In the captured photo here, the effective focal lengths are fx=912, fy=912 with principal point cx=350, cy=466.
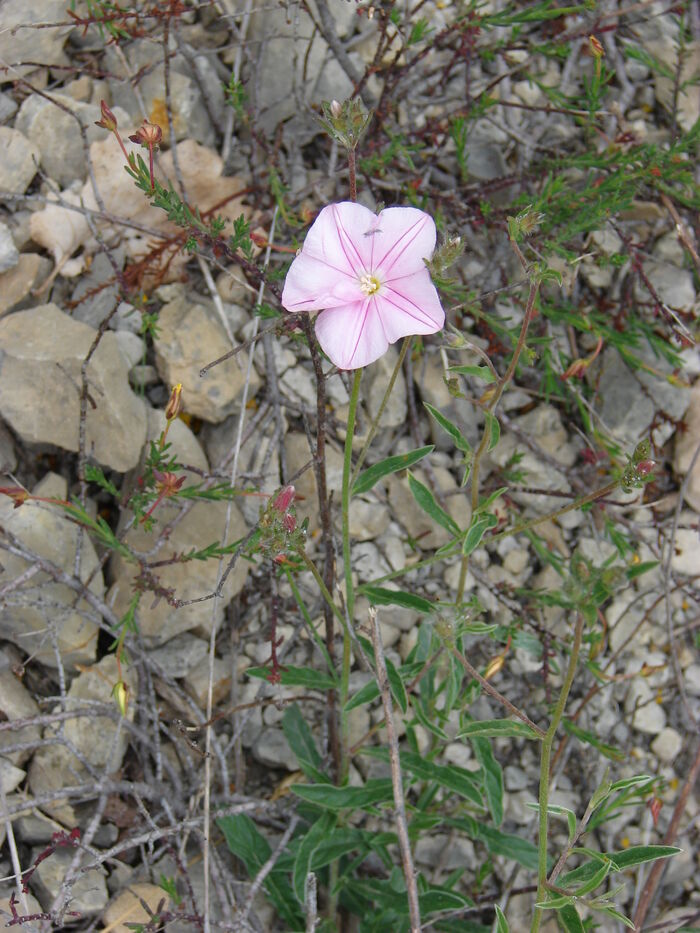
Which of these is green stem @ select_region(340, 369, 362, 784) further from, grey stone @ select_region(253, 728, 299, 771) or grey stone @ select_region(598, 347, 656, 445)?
grey stone @ select_region(598, 347, 656, 445)

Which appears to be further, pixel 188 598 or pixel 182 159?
pixel 182 159

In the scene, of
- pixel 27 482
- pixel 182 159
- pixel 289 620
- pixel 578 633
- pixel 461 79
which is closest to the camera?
pixel 578 633

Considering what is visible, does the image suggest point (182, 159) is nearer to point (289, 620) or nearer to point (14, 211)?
point (14, 211)

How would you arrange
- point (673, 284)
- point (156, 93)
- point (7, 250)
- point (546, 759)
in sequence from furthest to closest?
point (673, 284)
point (156, 93)
point (7, 250)
point (546, 759)

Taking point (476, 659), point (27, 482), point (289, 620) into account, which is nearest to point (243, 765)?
point (289, 620)

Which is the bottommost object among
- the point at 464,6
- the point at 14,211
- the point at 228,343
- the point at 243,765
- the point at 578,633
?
the point at 243,765

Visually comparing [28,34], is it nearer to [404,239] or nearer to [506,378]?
[404,239]

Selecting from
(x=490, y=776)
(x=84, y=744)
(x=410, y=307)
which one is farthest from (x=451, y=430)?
(x=84, y=744)
